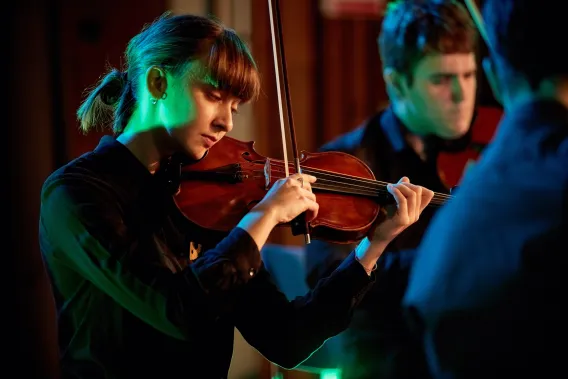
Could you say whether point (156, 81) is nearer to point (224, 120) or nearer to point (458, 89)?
point (224, 120)

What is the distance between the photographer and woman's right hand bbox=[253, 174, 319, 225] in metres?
1.30

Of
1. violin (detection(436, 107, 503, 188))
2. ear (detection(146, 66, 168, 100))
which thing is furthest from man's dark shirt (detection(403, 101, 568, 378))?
violin (detection(436, 107, 503, 188))

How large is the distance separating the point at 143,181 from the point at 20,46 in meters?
1.14

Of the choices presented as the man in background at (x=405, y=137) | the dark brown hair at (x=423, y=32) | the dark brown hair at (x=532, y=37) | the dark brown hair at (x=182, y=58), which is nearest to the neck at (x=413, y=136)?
the man in background at (x=405, y=137)

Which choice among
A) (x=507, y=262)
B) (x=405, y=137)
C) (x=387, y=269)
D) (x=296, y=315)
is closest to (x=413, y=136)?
(x=405, y=137)

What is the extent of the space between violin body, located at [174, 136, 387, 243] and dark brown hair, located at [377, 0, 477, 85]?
1.82 feet

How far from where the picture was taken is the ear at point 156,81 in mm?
A: 1340

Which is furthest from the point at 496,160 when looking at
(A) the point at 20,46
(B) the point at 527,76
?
(A) the point at 20,46

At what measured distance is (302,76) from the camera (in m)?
2.94

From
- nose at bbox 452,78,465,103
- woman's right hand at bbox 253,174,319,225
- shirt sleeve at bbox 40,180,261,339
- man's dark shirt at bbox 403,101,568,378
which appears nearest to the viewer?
man's dark shirt at bbox 403,101,568,378

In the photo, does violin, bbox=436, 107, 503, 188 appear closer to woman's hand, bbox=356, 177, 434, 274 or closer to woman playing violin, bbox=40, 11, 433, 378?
woman's hand, bbox=356, 177, 434, 274

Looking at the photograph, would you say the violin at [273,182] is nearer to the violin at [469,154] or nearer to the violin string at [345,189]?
the violin string at [345,189]

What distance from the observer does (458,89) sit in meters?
2.03

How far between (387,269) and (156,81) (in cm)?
89
